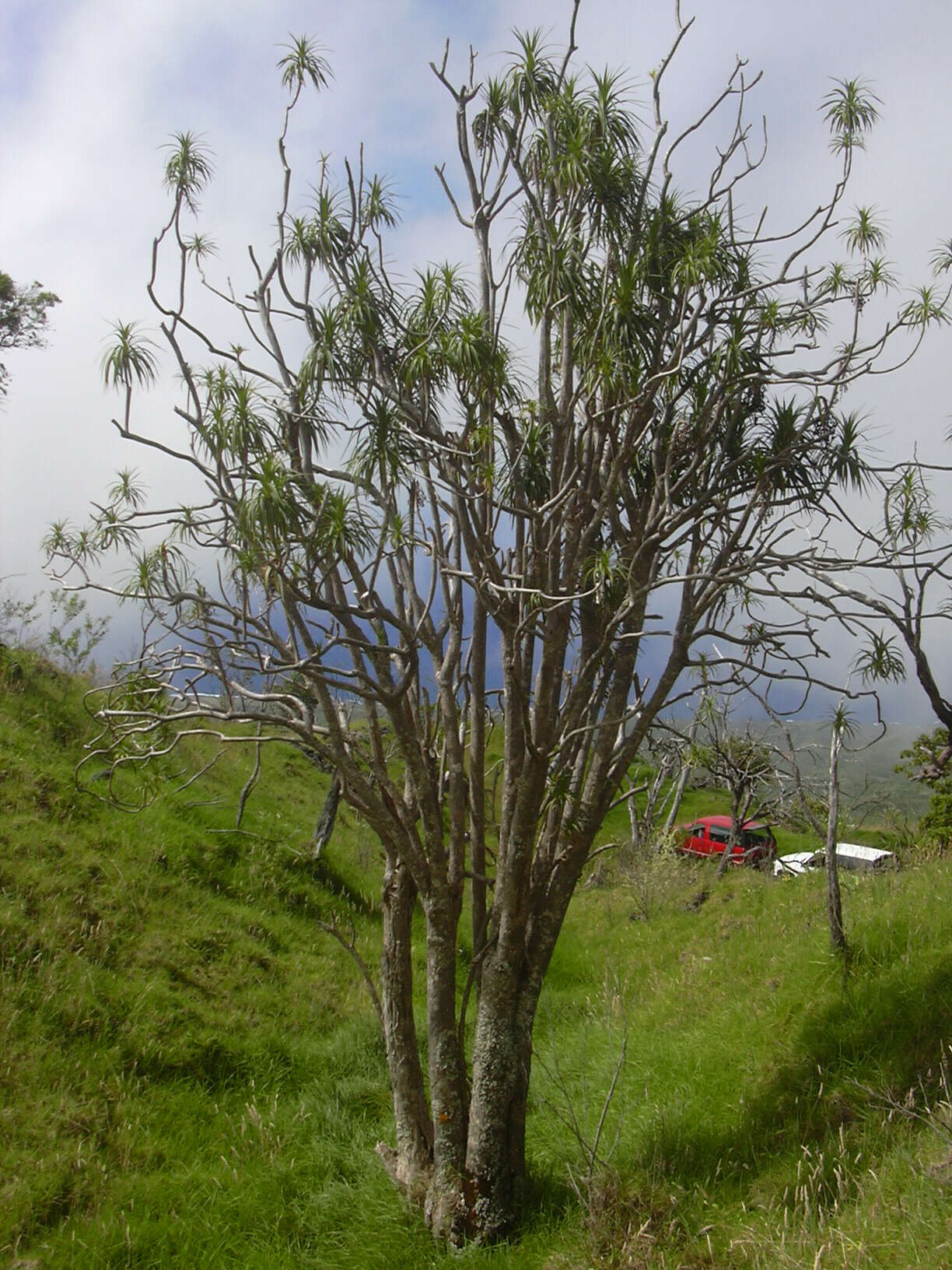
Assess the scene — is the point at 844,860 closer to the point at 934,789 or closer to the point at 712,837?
the point at 934,789

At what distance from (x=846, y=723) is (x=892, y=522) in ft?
4.63

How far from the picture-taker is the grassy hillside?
5.51 m

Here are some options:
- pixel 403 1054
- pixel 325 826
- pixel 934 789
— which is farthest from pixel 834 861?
pixel 934 789

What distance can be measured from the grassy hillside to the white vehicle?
3.87 feet

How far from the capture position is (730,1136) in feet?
21.1

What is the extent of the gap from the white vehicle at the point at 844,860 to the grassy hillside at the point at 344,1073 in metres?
1.18

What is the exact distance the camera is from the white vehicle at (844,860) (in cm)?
1258

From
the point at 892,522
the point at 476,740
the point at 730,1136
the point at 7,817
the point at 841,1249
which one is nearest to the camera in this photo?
the point at 841,1249

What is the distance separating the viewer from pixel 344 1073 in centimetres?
881

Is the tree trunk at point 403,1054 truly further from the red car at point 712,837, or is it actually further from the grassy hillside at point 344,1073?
the red car at point 712,837

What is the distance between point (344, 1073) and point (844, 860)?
53.7 ft

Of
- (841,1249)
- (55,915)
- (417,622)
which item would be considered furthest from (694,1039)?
(55,915)

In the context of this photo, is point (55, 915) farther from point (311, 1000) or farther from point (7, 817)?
point (311, 1000)

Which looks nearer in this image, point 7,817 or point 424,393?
point 424,393
